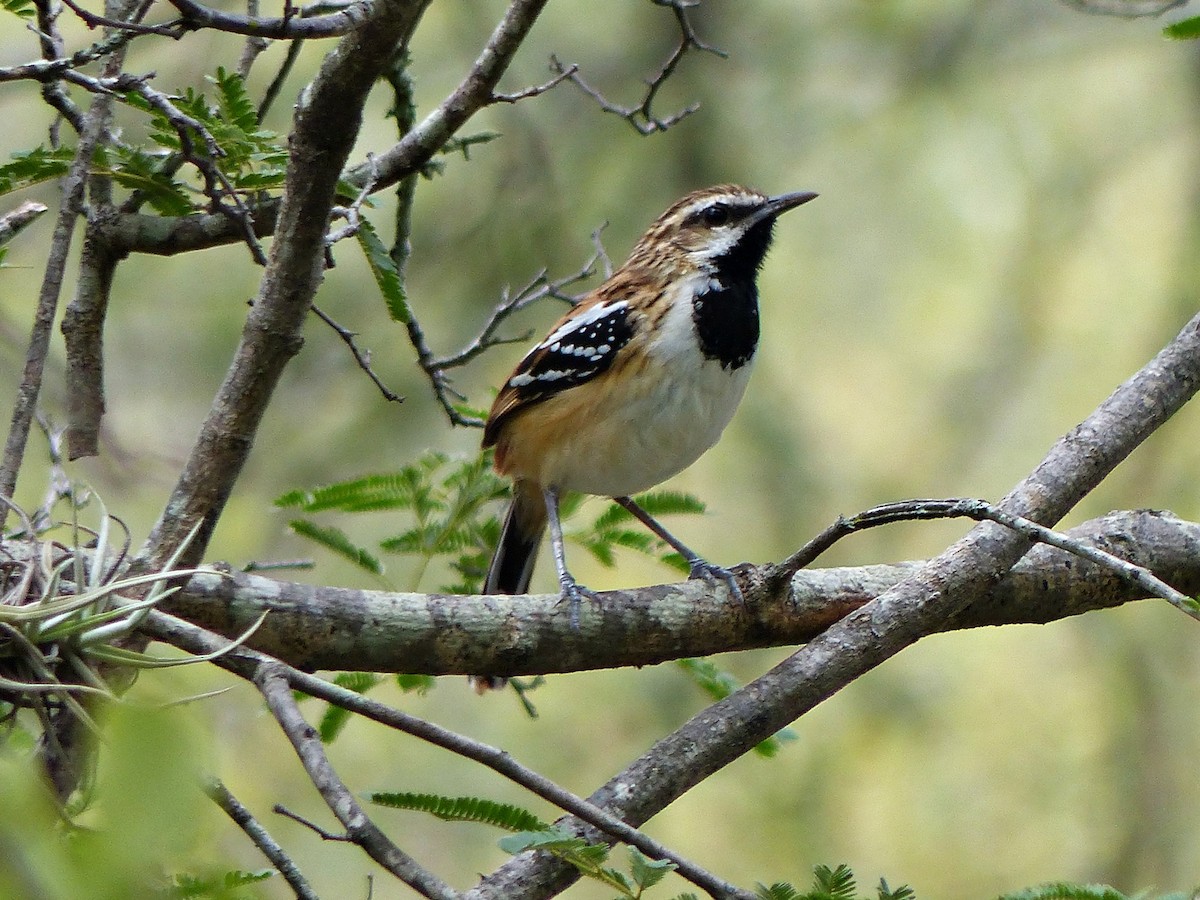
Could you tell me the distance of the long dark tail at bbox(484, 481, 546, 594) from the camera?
5496 mm

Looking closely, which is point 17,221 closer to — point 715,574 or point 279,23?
point 279,23

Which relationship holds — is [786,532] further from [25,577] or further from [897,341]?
[25,577]

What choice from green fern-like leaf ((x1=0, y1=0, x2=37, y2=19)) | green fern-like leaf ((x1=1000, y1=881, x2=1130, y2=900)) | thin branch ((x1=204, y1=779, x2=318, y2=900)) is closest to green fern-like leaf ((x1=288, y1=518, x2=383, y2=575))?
green fern-like leaf ((x1=0, y1=0, x2=37, y2=19))

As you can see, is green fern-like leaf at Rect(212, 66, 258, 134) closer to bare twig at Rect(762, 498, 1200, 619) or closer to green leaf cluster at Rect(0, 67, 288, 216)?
green leaf cluster at Rect(0, 67, 288, 216)

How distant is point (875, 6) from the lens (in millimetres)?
8141

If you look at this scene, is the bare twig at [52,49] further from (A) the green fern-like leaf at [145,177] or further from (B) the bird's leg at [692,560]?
(B) the bird's leg at [692,560]

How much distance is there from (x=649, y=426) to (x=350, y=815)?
9.98 feet

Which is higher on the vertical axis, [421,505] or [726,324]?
[726,324]

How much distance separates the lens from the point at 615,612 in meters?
3.62

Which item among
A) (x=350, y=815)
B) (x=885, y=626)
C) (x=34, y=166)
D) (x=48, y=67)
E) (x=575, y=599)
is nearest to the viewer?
(x=350, y=815)

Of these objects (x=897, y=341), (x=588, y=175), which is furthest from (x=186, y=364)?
(x=897, y=341)

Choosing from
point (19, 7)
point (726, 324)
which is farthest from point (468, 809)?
point (726, 324)

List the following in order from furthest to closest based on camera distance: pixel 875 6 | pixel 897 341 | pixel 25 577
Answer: pixel 897 341
pixel 875 6
pixel 25 577

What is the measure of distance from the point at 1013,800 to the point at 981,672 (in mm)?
886
